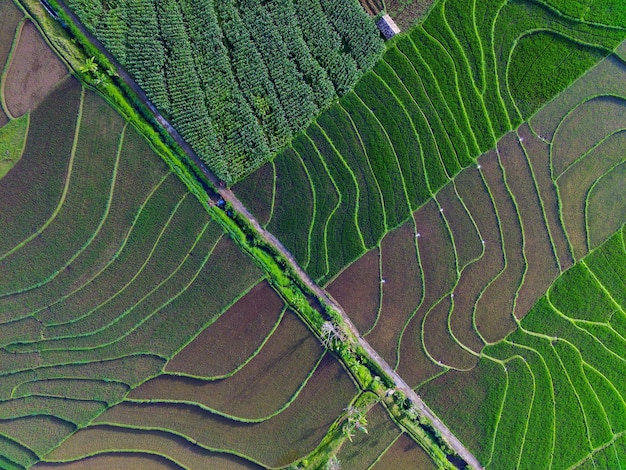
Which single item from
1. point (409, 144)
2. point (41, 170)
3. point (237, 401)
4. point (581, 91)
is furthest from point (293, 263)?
point (581, 91)

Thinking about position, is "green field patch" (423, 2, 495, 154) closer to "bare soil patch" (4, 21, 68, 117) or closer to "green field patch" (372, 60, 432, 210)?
"green field patch" (372, 60, 432, 210)

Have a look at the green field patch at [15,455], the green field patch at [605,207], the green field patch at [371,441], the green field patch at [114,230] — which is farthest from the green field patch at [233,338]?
the green field patch at [605,207]

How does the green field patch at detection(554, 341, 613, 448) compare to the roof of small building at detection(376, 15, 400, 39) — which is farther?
the green field patch at detection(554, 341, 613, 448)

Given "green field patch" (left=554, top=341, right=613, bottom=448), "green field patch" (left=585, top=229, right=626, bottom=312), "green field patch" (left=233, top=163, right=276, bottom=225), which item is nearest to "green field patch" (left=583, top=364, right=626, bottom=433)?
"green field patch" (left=554, top=341, right=613, bottom=448)

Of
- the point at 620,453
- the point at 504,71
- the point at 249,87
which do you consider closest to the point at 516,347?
the point at 620,453

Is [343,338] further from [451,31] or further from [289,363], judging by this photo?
[451,31]

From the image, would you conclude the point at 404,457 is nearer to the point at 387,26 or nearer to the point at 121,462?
the point at 121,462
